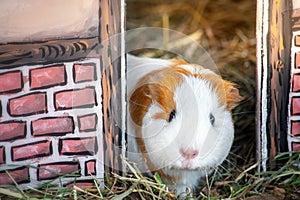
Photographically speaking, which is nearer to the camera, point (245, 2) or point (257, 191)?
point (257, 191)

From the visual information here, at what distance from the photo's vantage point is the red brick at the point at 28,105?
2.04 metres

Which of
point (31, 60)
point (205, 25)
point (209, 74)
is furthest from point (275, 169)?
point (205, 25)

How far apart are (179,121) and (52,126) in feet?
1.70

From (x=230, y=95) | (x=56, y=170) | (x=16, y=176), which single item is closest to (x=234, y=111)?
(x=230, y=95)

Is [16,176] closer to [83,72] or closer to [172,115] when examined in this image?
[83,72]

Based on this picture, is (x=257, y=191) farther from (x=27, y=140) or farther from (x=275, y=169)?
(x=27, y=140)

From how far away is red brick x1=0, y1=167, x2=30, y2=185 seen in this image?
205 cm

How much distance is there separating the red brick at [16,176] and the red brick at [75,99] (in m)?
0.28

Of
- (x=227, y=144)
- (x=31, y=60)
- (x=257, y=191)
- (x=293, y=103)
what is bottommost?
(x=257, y=191)

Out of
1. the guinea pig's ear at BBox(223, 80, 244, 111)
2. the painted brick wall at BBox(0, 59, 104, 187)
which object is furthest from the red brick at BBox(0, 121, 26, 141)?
the guinea pig's ear at BBox(223, 80, 244, 111)

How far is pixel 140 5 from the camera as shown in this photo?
4.08m

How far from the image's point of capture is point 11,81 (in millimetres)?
2035

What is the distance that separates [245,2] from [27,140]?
236 centimetres

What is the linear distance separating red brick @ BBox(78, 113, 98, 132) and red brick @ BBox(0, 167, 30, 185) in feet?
0.92
